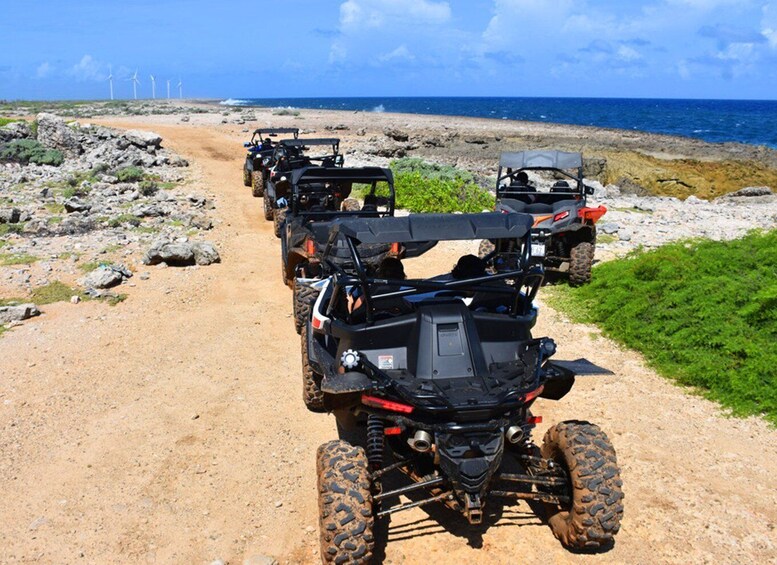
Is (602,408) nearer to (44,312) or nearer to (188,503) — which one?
(188,503)

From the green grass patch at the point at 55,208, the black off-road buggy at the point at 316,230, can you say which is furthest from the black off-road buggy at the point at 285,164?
the green grass patch at the point at 55,208

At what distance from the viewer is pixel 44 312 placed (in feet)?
28.9

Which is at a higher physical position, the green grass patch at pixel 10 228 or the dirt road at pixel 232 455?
the green grass patch at pixel 10 228

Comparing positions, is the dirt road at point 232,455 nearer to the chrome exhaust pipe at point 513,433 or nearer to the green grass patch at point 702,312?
the green grass patch at point 702,312

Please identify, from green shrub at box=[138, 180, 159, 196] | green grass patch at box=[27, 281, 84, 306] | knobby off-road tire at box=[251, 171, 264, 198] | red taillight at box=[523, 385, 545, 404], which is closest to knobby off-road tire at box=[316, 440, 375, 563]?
red taillight at box=[523, 385, 545, 404]

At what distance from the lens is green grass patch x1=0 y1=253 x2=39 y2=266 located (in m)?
10.8

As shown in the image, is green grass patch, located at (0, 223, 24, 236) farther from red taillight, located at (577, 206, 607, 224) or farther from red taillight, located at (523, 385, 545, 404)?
red taillight, located at (523, 385, 545, 404)

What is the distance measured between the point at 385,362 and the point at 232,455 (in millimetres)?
1879

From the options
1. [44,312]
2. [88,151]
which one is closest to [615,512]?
[44,312]

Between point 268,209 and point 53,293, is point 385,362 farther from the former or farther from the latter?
point 268,209

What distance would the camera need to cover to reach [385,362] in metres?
4.52

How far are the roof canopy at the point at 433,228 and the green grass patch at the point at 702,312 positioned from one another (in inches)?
136

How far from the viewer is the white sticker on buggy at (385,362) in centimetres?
451

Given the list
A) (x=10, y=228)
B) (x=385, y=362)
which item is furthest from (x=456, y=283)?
(x=10, y=228)
